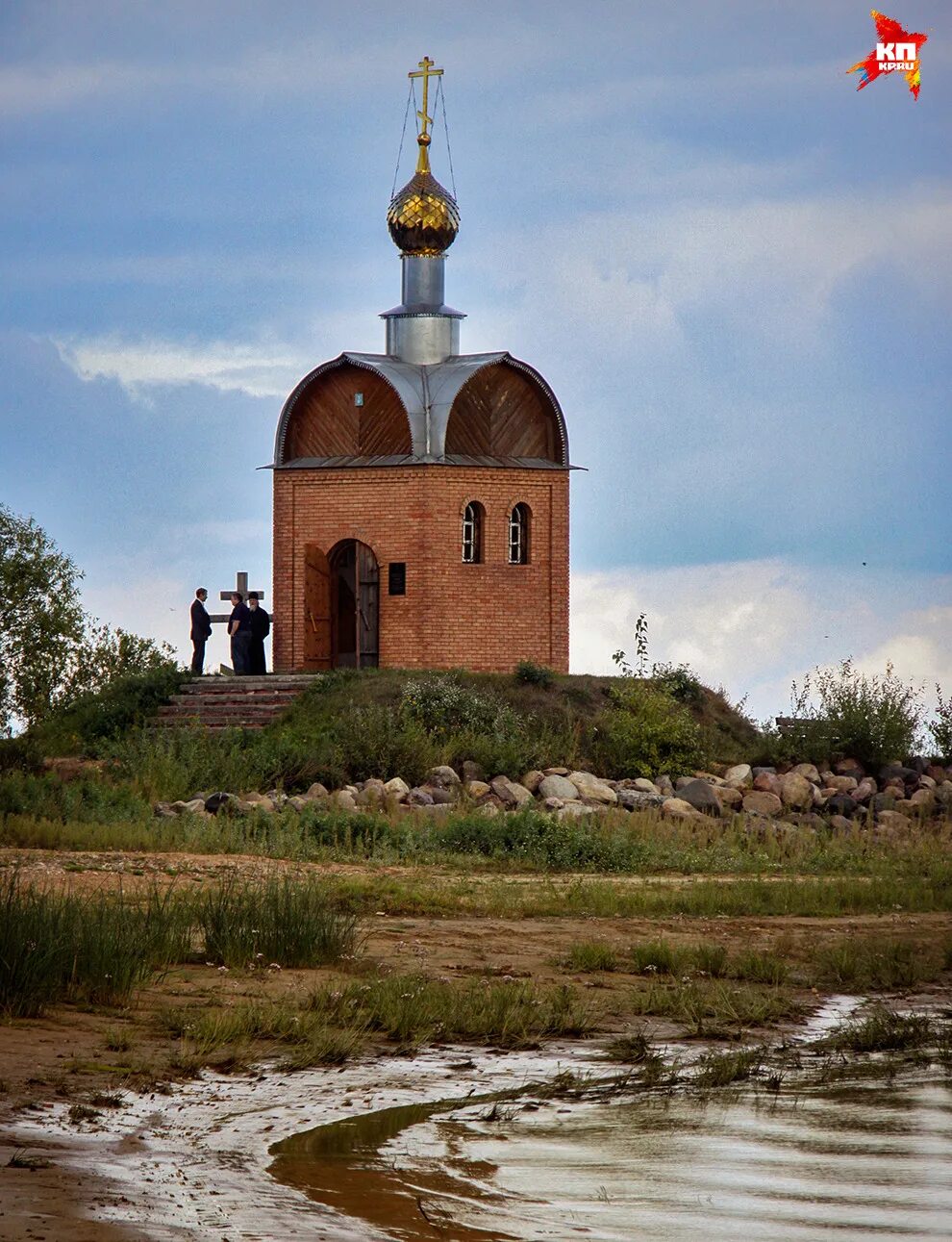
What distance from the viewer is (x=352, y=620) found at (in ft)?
118

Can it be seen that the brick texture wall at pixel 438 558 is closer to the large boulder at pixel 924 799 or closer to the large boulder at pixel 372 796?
the large boulder at pixel 924 799

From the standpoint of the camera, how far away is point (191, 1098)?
29.7ft

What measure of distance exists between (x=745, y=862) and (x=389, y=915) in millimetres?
6778

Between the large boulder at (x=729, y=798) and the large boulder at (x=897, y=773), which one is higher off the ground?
the large boulder at (x=897, y=773)

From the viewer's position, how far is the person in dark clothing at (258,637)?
3453cm

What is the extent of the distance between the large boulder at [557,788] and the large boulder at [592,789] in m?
0.15

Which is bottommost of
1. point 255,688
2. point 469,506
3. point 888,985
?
point 888,985

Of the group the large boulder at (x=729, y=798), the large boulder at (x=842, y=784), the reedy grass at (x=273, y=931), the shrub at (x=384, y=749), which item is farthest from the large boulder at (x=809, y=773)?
the reedy grass at (x=273, y=931)

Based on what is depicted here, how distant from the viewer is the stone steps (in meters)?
30.8

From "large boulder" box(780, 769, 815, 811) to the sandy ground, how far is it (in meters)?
12.4

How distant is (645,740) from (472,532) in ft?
22.0

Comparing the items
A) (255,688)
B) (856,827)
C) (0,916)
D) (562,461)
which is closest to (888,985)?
(0,916)

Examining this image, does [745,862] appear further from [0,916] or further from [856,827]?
[0,916]

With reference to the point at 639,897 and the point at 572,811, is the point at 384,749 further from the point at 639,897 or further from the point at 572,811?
the point at 639,897
